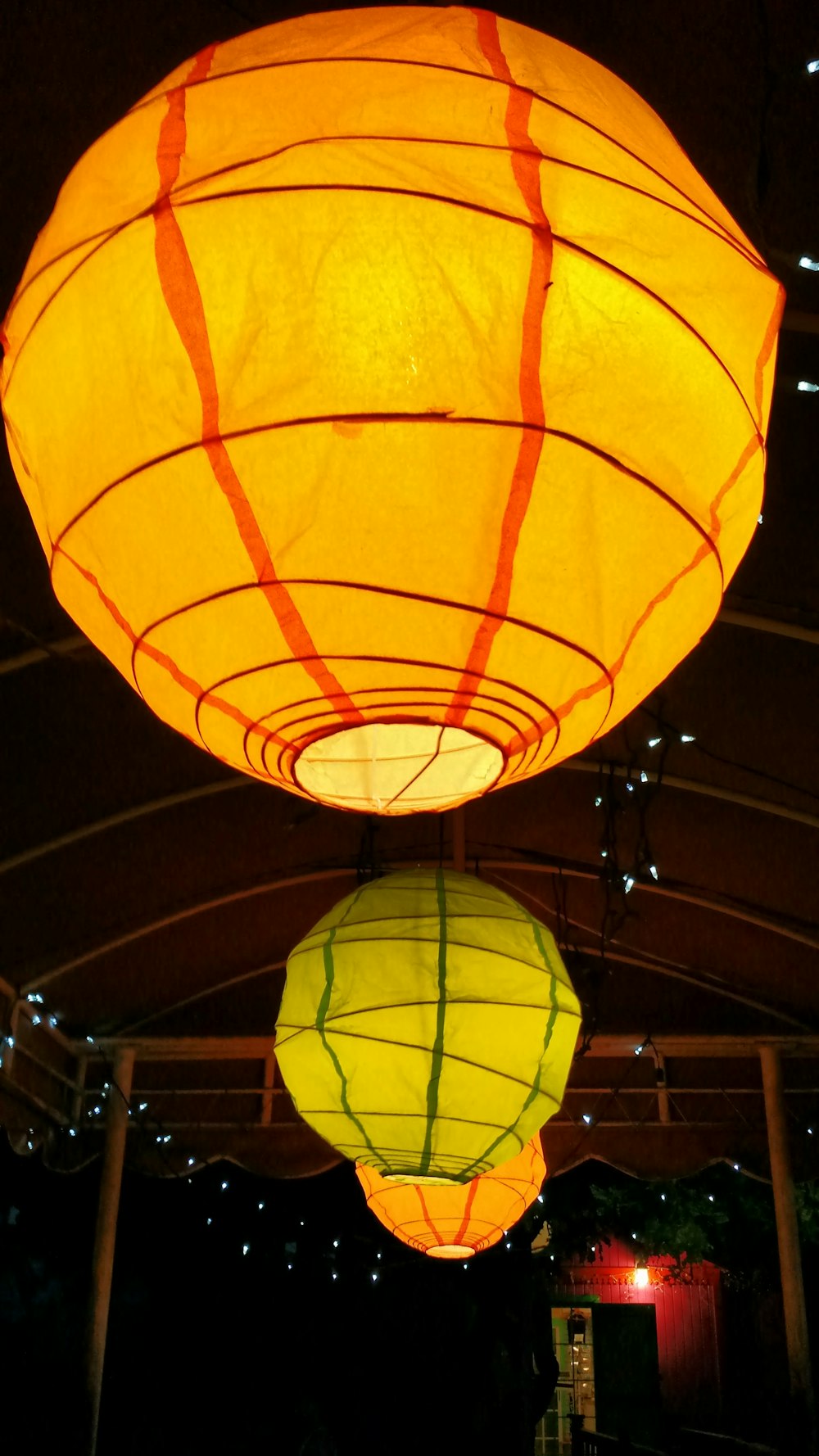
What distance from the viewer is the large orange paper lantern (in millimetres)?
885

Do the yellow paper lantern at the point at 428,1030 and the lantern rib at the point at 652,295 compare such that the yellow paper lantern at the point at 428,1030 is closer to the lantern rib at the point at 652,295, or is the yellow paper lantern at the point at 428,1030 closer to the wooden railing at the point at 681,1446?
the lantern rib at the point at 652,295

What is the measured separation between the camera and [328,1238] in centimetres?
923

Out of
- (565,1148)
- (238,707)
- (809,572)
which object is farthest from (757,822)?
(238,707)

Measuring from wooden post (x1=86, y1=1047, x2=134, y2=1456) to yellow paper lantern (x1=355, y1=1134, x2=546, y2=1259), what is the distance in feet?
12.6

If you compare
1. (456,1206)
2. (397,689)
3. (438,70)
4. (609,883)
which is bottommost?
(456,1206)

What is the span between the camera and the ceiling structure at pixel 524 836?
2.52m

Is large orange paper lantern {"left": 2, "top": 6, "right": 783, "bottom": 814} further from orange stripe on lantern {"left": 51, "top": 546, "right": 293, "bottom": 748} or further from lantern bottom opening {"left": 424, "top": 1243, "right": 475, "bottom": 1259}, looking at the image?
lantern bottom opening {"left": 424, "top": 1243, "right": 475, "bottom": 1259}

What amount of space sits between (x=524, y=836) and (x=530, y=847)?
148 millimetres

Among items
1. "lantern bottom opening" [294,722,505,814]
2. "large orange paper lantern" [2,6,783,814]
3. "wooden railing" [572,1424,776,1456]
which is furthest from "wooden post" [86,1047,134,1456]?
"large orange paper lantern" [2,6,783,814]

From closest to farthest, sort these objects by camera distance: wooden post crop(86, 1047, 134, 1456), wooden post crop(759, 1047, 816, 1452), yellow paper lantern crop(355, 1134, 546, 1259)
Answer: yellow paper lantern crop(355, 1134, 546, 1259)
wooden post crop(86, 1047, 134, 1456)
wooden post crop(759, 1047, 816, 1452)

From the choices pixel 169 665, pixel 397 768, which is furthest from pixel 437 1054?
pixel 169 665

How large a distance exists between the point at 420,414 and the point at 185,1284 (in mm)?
9528

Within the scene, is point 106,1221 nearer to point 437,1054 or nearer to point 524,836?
point 524,836

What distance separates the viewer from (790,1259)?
730cm
